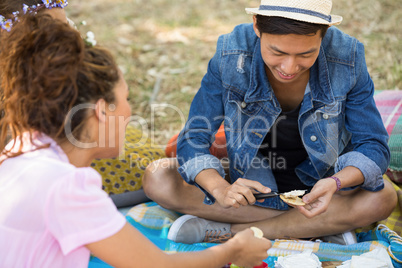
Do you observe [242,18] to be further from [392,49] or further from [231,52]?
[231,52]

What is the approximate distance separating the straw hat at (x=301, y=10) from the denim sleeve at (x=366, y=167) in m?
0.64

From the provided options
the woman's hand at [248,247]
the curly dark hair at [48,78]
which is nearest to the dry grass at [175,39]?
the woman's hand at [248,247]

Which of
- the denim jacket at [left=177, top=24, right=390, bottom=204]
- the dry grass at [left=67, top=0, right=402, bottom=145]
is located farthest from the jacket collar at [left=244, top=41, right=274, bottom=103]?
the dry grass at [left=67, top=0, right=402, bottom=145]

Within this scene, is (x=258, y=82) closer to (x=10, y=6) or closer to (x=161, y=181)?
(x=161, y=181)

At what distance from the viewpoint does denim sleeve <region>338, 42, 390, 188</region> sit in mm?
2375

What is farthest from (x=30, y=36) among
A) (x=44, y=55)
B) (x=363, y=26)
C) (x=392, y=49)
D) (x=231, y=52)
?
(x=363, y=26)

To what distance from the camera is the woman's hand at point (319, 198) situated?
218cm

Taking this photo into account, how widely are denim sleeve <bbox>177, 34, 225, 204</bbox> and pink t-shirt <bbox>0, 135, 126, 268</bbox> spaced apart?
3.46 ft

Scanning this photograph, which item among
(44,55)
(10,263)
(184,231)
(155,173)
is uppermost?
(44,55)

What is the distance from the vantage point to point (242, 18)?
5719mm

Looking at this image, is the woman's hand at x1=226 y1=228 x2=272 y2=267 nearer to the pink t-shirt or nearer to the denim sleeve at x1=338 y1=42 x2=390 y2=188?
the pink t-shirt

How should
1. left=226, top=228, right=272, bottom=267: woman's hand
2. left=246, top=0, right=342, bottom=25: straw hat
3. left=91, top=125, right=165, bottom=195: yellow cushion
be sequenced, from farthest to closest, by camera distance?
left=91, top=125, right=165, bottom=195: yellow cushion, left=246, top=0, right=342, bottom=25: straw hat, left=226, top=228, right=272, bottom=267: woman's hand

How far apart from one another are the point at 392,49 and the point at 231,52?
2667mm

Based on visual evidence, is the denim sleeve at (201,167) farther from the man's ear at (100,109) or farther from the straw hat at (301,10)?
the man's ear at (100,109)
